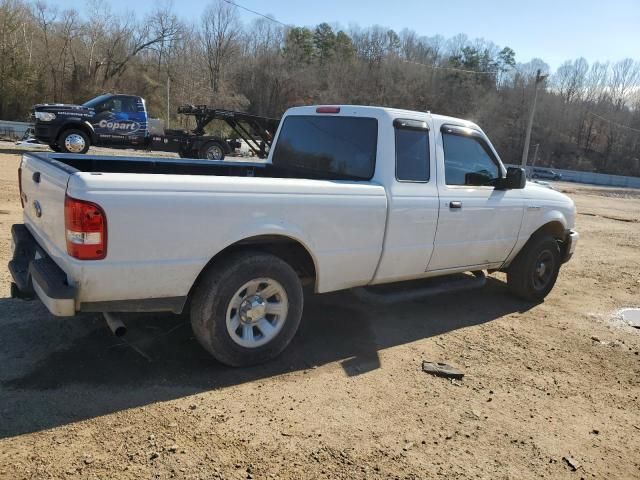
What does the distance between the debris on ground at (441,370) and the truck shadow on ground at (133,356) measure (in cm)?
41

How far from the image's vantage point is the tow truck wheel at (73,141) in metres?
16.1

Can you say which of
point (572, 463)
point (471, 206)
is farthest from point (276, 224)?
point (572, 463)

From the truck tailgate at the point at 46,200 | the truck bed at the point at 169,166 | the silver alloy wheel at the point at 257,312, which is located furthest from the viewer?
the truck bed at the point at 169,166

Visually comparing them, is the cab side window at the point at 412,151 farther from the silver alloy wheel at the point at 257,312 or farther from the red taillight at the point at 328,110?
the silver alloy wheel at the point at 257,312

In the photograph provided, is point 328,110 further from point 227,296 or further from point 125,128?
point 125,128

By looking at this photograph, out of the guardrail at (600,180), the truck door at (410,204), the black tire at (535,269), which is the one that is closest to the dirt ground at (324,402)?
the truck door at (410,204)

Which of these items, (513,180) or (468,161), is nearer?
(468,161)

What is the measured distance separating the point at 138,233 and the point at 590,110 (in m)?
103

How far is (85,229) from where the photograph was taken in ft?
9.53

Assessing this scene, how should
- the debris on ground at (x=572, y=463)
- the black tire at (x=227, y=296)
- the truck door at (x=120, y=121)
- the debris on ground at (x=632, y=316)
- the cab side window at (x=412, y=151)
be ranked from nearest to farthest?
the debris on ground at (x=572, y=463), the black tire at (x=227, y=296), the cab side window at (x=412, y=151), the debris on ground at (x=632, y=316), the truck door at (x=120, y=121)

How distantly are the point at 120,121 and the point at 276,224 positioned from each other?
15874 millimetres

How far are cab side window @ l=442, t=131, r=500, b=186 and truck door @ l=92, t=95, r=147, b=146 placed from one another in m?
15.1

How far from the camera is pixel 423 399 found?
3.63 meters

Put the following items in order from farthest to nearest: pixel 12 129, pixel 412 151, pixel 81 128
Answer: pixel 12 129 < pixel 81 128 < pixel 412 151
